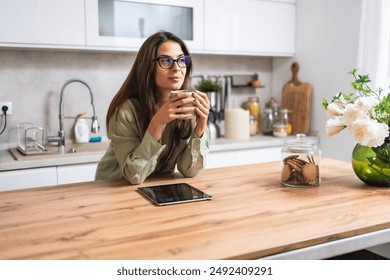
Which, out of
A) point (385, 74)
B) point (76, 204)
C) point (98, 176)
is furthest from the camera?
point (385, 74)

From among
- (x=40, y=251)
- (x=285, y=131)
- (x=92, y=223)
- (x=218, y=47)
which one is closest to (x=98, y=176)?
(x=92, y=223)

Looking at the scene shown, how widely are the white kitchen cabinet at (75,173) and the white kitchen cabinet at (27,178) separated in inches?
1.4

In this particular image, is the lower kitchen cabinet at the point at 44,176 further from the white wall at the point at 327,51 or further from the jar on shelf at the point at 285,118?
the white wall at the point at 327,51

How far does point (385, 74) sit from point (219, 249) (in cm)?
229

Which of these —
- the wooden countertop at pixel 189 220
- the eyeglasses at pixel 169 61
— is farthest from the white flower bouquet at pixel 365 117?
the eyeglasses at pixel 169 61

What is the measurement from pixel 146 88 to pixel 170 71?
145 mm

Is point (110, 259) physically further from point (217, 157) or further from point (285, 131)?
point (285, 131)

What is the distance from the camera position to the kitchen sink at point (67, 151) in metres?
2.50

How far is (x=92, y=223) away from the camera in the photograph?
3.67 feet

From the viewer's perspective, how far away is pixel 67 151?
8.84 ft

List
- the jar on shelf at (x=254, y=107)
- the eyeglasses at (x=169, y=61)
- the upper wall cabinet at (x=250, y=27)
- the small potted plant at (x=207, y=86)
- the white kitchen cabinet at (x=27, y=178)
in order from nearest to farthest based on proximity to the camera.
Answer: the eyeglasses at (x=169, y=61) < the white kitchen cabinet at (x=27, y=178) < the upper wall cabinet at (x=250, y=27) < the small potted plant at (x=207, y=86) < the jar on shelf at (x=254, y=107)

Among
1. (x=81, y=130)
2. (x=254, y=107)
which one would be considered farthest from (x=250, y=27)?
(x=81, y=130)
